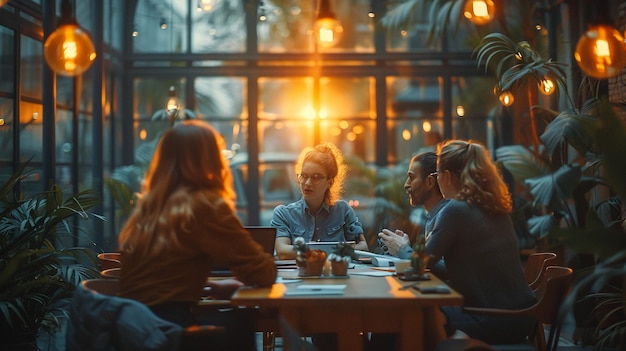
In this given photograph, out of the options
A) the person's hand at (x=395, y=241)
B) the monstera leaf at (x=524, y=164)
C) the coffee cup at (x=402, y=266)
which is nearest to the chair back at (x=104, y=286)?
the coffee cup at (x=402, y=266)

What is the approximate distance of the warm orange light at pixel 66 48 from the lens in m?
5.18

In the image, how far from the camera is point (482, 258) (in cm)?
391

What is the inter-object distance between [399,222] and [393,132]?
1.94 meters

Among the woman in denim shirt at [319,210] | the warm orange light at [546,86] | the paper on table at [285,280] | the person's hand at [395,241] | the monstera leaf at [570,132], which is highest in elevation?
the warm orange light at [546,86]

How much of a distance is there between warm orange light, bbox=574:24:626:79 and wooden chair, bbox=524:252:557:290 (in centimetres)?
121

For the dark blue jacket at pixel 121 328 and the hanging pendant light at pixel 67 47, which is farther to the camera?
the hanging pendant light at pixel 67 47

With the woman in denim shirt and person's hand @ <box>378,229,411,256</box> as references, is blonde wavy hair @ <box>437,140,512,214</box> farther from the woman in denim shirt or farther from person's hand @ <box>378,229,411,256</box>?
the woman in denim shirt

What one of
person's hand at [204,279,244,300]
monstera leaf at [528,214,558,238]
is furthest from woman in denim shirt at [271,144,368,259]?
monstera leaf at [528,214,558,238]

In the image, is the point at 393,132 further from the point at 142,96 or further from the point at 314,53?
the point at 142,96

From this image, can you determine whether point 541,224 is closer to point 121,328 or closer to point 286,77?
point 121,328

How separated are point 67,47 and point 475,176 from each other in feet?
8.44

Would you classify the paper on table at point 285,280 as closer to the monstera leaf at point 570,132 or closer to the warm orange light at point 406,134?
the monstera leaf at point 570,132

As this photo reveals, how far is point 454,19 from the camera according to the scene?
31.4 feet

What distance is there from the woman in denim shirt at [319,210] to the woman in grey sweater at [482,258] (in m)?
1.24
